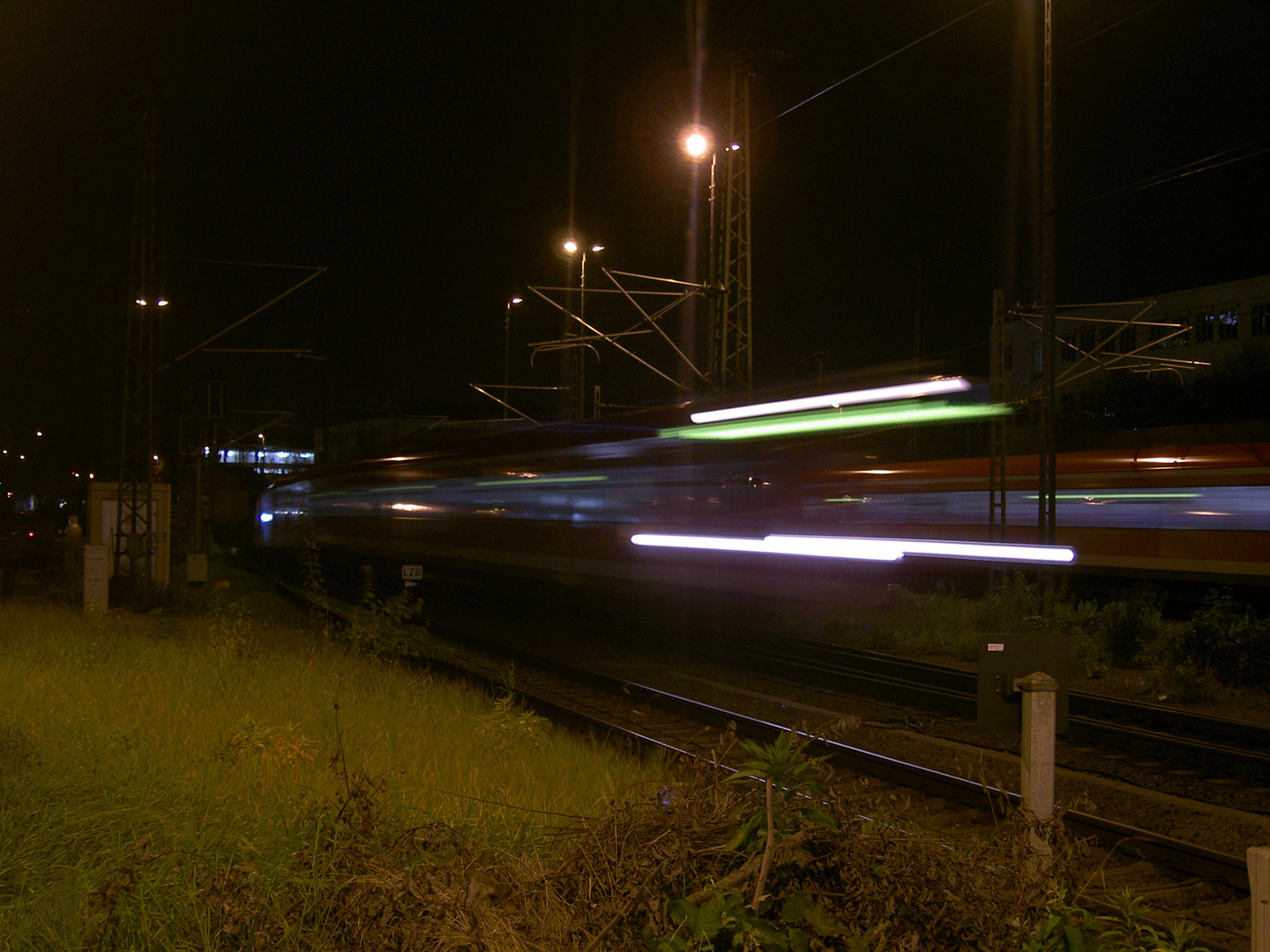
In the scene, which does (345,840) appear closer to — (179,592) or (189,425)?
(179,592)

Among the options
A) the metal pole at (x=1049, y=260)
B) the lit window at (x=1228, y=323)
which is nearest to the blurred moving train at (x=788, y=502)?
the metal pole at (x=1049, y=260)

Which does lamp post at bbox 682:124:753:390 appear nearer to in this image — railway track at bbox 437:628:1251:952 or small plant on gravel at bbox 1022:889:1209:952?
railway track at bbox 437:628:1251:952

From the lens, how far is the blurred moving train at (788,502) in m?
9.49

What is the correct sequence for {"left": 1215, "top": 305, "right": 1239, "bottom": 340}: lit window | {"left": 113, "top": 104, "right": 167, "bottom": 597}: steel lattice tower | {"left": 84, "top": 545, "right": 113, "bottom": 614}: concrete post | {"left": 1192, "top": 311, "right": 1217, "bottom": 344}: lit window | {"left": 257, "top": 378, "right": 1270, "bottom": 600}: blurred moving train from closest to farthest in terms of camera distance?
{"left": 257, "top": 378, "right": 1270, "bottom": 600}: blurred moving train
{"left": 84, "top": 545, "right": 113, "bottom": 614}: concrete post
{"left": 113, "top": 104, "right": 167, "bottom": 597}: steel lattice tower
{"left": 1215, "top": 305, "right": 1239, "bottom": 340}: lit window
{"left": 1192, "top": 311, "right": 1217, "bottom": 344}: lit window

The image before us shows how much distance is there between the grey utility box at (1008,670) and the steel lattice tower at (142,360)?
1487 cm

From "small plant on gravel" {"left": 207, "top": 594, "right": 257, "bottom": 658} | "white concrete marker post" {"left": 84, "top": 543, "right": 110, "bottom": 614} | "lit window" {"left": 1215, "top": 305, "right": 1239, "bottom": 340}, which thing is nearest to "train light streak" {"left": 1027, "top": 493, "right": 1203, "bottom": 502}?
"small plant on gravel" {"left": 207, "top": 594, "right": 257, "bottom": 658}

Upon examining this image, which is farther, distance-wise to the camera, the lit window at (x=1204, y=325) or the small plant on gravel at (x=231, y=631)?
the lit window at (x=1204, y=325)

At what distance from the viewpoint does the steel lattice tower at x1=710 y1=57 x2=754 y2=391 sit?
13523 millimetres

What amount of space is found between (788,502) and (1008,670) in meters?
6.04

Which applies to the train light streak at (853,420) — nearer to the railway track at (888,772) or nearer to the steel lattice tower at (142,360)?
the railway track at (888,772)

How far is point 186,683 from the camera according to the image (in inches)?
347

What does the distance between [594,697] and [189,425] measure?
65.1ft

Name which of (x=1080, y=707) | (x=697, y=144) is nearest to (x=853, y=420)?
(x=1080, y=707)

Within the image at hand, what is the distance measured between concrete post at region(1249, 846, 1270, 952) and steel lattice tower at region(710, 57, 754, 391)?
10.9 meters
